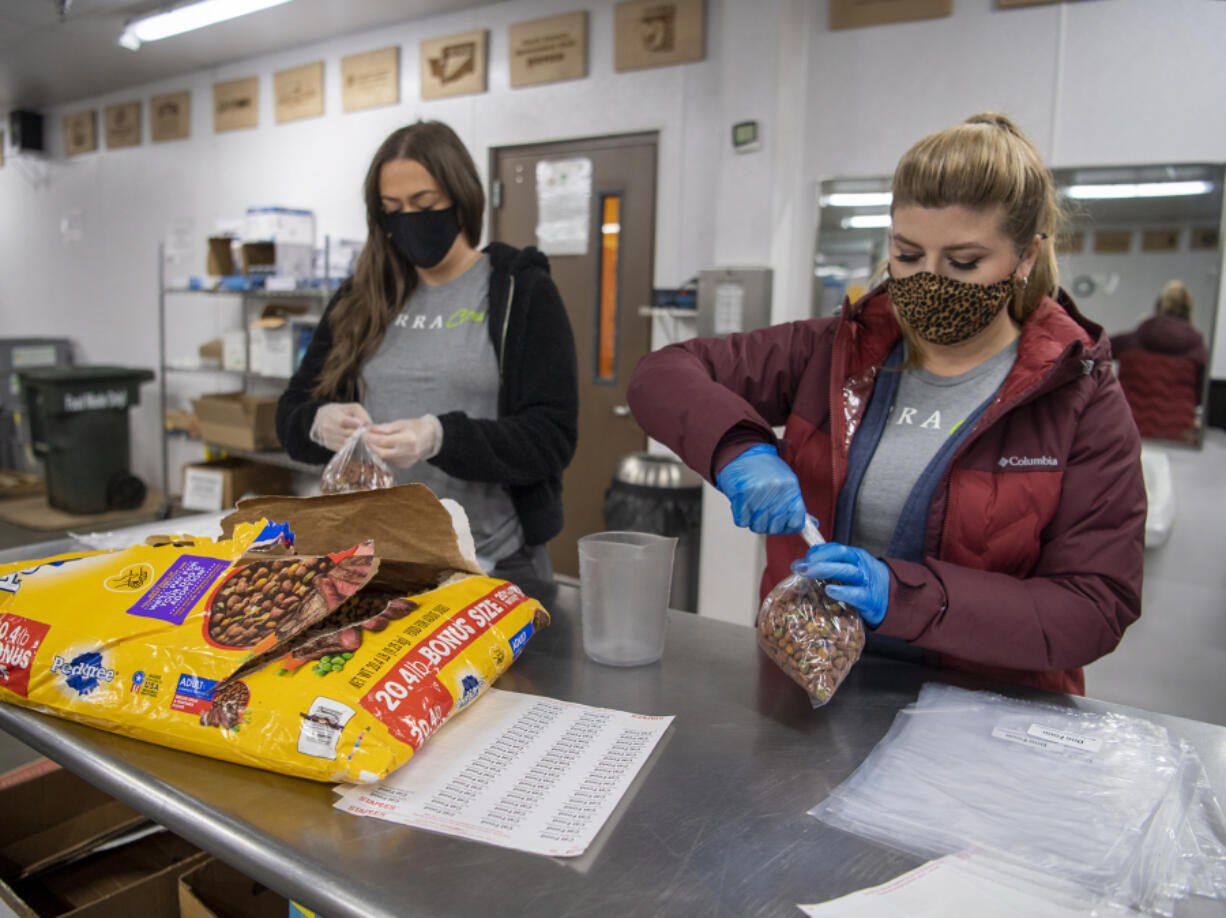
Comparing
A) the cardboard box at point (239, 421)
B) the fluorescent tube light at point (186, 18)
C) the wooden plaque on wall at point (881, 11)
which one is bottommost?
the cardboard box at point (239, 421)

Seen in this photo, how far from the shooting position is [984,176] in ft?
3.57

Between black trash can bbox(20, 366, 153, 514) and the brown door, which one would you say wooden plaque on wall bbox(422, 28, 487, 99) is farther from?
black trash can bbox(20, 366, 153, 514)

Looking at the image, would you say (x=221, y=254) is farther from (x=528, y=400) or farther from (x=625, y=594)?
(x=625, y=594)

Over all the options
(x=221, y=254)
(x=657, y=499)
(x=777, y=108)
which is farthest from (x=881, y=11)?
(x=221, y=254)

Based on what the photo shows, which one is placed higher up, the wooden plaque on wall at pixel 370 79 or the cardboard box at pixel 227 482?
the wooden plaque on wall at pixel 370 79

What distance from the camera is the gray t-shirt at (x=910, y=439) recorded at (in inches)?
47.0

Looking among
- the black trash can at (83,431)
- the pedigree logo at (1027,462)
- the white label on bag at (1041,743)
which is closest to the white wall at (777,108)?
the black trash can at (83,431)

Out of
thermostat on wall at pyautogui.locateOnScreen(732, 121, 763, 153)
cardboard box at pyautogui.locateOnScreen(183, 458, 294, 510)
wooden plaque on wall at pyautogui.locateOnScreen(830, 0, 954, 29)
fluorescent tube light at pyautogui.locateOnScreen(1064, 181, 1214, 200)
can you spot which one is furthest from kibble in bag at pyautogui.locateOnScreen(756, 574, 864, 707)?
cardboard box at pyautogui.locateOnScreen(183, 458, 294, 510)

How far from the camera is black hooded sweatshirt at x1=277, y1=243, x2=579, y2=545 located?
159 centimetres

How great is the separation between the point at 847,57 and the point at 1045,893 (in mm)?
3197

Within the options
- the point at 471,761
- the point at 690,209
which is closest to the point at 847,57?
the point at 690,209

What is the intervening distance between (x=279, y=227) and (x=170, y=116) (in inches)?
86.5

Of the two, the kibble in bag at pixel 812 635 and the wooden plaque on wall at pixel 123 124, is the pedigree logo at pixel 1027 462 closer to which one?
the kibble in bag at pixel 812 635

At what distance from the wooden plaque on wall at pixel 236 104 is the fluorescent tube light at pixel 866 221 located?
382cm
